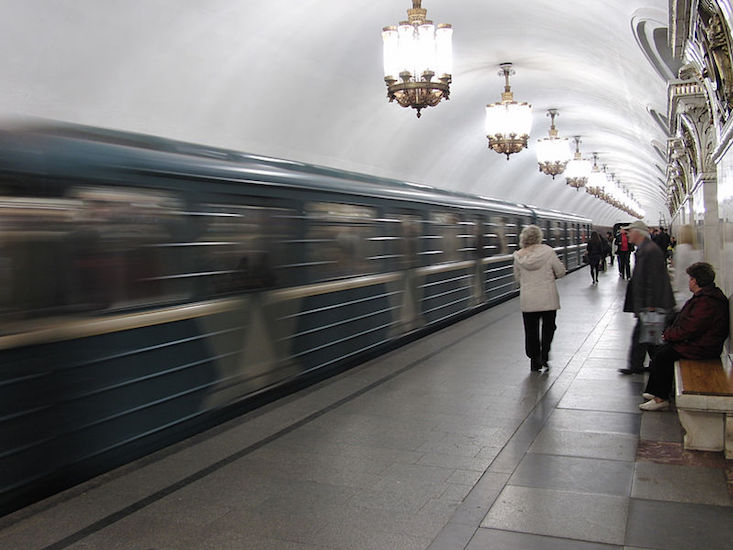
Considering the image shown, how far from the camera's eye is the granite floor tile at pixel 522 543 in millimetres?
3525

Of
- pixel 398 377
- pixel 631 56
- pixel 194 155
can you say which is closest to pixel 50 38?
pixel 194 155

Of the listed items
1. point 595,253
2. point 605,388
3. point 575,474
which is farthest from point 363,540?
point 595,253

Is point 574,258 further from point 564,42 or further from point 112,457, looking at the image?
point 112,457

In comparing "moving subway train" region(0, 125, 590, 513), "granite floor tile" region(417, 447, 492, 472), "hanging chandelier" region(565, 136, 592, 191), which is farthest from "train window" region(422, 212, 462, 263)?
"hanging chandelier" region(565, 136, 592, 191)

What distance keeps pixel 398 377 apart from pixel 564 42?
617 cm

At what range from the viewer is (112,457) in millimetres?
4566

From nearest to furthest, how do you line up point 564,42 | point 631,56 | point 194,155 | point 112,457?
point 112,457
point 194,155
point 631,56
point 564,42

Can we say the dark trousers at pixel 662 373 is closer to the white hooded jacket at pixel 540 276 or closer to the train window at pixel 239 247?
the white hooded jacket at pixel 540 276

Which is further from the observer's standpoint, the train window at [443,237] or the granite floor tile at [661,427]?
the train window at [443,237]

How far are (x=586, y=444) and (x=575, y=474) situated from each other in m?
0.69

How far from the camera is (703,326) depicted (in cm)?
580

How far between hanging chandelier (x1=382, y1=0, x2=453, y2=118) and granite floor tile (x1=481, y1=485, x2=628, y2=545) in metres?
5.42

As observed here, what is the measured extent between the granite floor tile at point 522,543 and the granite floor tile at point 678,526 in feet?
0.74

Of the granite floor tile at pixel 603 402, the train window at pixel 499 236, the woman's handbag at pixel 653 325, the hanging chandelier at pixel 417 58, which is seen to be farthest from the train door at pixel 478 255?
the granite floor tile at pixel 603 402
